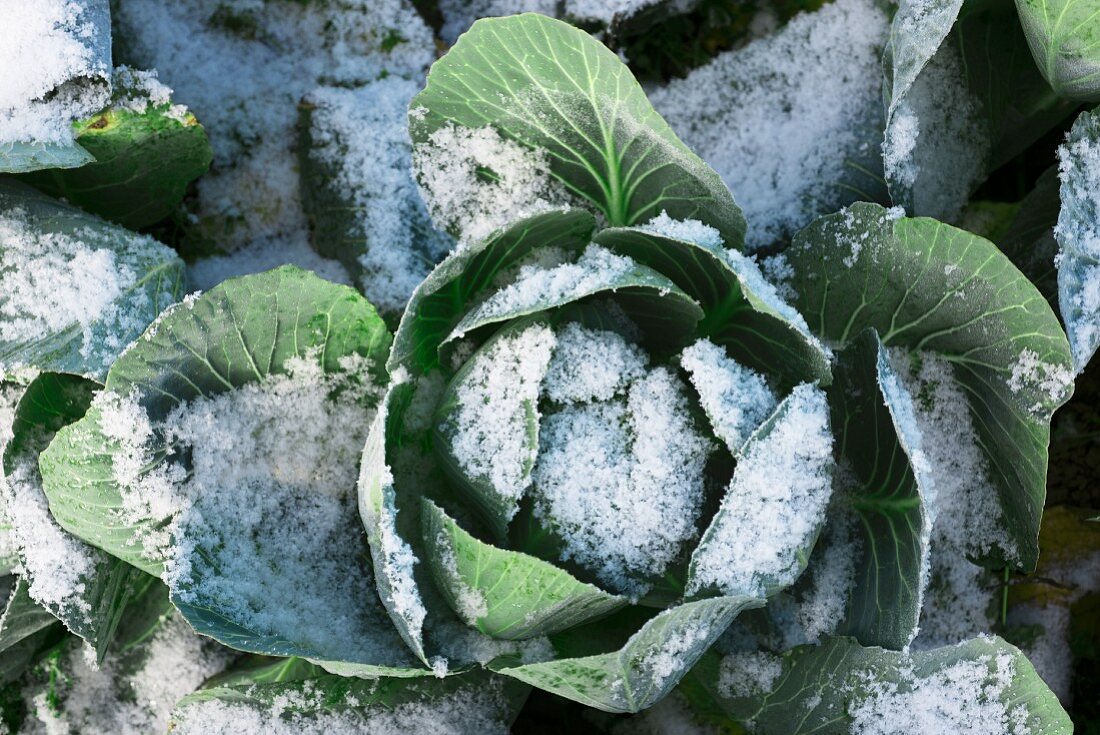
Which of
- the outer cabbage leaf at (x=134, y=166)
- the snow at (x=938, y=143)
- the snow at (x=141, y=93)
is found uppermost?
the snow at (x=938, y=143)

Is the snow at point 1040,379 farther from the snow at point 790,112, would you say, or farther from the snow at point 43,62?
the snow at point 43,62

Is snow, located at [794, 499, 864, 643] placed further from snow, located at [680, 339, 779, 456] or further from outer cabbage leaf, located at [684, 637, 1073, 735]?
snow, located at [680, 339, 779, 456]

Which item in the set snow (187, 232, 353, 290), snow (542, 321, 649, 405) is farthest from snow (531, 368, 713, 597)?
snow (187, 232, 353, 290)

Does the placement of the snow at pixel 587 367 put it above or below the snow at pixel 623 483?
above

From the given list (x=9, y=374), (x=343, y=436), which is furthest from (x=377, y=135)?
(x=9, y=374)

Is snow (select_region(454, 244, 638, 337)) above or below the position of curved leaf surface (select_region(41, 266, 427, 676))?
above

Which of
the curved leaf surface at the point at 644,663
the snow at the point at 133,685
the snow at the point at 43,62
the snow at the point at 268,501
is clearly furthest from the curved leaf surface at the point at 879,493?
the snow at the point at 43,62

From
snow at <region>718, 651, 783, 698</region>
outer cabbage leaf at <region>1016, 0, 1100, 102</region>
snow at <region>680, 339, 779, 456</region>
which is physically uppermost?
outer cabbage leaf at <region>1016, 0, 1100, 102</region>

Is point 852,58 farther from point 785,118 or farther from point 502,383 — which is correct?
point 502,383
